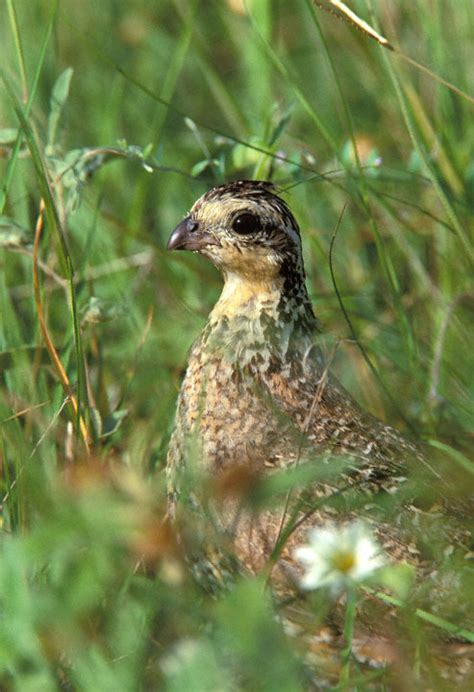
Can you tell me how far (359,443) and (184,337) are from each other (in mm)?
1101

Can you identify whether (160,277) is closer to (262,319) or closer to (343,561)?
(262,319)

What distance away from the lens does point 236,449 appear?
3232 millimetres

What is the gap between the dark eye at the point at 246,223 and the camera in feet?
11.2

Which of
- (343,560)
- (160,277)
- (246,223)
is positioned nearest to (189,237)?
(246,223)

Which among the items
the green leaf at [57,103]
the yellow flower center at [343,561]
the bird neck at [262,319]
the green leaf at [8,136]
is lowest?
the yellow flower center at [343,561]

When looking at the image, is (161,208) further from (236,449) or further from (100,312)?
(236,449)

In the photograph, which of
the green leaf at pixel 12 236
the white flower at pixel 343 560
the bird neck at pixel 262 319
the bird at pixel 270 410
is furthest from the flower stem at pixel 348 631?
the green leaf at pixel 12 236

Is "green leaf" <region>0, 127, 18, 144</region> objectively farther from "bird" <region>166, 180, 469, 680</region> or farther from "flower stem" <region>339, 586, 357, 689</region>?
"flower stem" <region>339, 586, 357, 689</region>

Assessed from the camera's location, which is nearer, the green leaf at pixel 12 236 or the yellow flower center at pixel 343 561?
the yellow flower center at pixel 343 561

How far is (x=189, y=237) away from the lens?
3.50 m

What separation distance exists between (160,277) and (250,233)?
1053mm

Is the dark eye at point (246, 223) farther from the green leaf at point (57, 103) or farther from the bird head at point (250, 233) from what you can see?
the green leaf at point (57, 103)

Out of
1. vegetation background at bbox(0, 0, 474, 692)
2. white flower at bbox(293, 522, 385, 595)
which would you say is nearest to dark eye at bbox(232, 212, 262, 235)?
vegetation background at bbox(0, 0, 474, 692)

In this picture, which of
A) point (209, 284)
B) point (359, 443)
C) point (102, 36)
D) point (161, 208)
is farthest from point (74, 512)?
point (102, 36)
